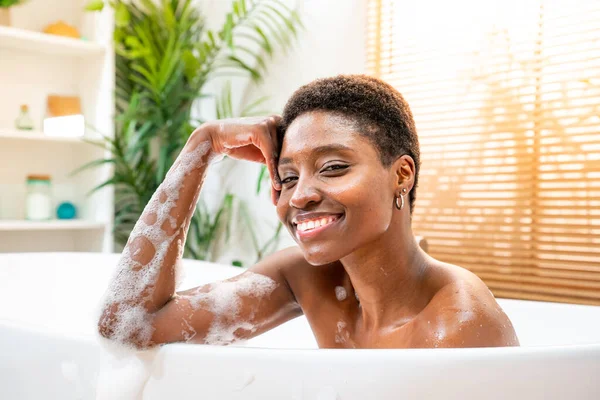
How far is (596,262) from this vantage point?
6.87ft

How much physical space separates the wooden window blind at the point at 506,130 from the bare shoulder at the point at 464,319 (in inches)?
53.2

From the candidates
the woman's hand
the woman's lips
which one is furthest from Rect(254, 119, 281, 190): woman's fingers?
the woman's lips

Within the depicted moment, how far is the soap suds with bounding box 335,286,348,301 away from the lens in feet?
3.93

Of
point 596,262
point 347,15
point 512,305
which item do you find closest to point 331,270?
point 512,305

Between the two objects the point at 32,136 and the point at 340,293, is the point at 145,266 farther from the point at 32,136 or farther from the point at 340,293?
the point at 32,136

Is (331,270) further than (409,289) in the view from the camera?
Yes

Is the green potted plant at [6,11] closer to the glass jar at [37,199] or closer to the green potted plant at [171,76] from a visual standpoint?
the green potted plant at [171,76]

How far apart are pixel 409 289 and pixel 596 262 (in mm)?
1330

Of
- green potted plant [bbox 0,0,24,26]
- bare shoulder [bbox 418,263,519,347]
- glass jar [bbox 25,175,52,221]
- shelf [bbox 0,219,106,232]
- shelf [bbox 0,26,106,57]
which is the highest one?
green potted plant [bbox 0,0,24,26]

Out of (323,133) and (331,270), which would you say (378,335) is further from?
(323,133)

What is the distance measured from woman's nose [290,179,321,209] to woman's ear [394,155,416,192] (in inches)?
5.6

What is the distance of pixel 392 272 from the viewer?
104 cm

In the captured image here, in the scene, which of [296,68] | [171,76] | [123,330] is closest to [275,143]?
[123,330]

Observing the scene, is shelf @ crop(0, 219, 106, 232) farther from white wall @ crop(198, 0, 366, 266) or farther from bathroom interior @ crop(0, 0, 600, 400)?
white wall @ crop(198, 0, 366, 266)
